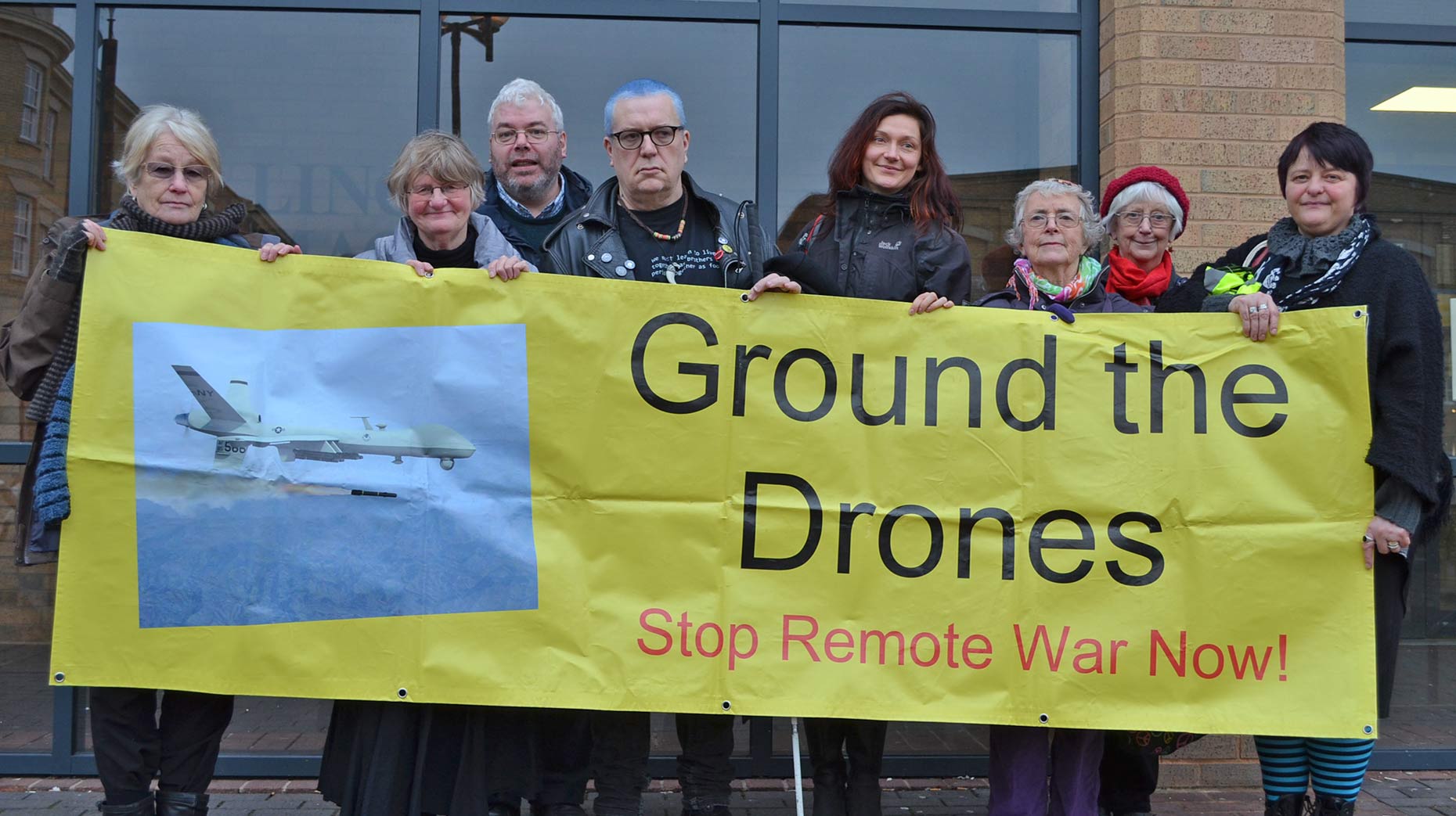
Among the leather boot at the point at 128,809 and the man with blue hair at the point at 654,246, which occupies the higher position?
the man with blue hair at the point at 654,246

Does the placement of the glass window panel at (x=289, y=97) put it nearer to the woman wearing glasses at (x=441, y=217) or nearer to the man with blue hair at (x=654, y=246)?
the woman wearing glasses at (x=441, y=217)

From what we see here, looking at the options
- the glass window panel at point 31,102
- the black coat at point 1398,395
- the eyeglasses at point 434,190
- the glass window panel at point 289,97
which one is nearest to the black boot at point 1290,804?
the black coat at point 1398,395

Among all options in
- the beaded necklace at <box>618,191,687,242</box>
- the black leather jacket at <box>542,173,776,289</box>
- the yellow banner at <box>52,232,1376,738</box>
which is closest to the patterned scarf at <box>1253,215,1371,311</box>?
the yellow banner at <box>52,232,1376,738</box>

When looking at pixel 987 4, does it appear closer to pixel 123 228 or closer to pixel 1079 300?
pixel 1079 300

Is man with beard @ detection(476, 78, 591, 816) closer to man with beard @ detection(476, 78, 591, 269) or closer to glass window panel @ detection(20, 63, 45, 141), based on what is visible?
man with beard @ detection(476, 78, 591, 269)

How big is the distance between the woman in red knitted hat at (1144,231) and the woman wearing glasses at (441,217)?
2.03 m

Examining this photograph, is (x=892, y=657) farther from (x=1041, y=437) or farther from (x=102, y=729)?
(x=102, y=729)

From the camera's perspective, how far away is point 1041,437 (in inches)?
146

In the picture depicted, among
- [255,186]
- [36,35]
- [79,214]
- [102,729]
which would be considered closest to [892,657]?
[102,729]

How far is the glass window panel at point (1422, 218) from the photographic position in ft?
17.4

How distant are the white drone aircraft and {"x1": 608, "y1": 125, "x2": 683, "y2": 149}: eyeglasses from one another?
43.4 inches

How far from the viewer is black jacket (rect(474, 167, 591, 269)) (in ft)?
13.7

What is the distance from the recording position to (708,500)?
3.68m

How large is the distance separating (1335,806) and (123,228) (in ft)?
13.4
